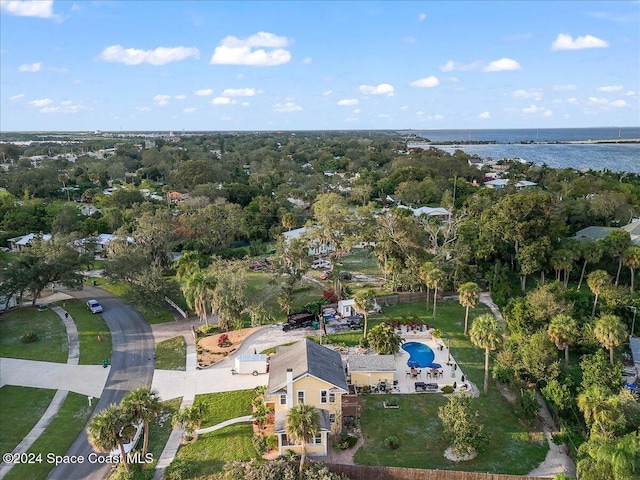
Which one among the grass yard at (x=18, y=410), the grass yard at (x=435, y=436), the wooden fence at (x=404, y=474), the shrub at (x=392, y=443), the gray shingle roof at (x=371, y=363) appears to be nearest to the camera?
the wooden fence at (x=404, y=474)

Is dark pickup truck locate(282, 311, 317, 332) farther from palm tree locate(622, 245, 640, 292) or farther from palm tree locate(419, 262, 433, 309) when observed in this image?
palm tree locate(622, 245, 640, 292)

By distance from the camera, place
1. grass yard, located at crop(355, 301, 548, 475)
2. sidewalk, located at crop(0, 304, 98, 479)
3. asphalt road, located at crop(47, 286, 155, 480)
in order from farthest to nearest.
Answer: sidewalk, located at crop(0, 304, 98, 479)
grass yard, located at crop(355, 301, 548, 475)
asphalt road, located at crop(47, 286, 155, 480)

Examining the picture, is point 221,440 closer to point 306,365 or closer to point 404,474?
point 306,365

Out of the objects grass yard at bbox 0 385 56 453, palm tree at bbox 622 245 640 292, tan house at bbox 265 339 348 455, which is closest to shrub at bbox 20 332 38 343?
grass yard at bbox 0 385 56 453

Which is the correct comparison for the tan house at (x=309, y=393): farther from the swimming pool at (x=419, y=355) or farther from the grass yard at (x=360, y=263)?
the grass yard at (x=360, y=263)

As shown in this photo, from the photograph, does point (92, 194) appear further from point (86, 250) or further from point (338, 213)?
point (338, 213)

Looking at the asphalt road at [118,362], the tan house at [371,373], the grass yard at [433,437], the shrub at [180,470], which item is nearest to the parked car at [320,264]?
the asphalt road at [118,362]

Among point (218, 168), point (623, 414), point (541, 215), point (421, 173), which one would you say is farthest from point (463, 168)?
point (623, 414)
